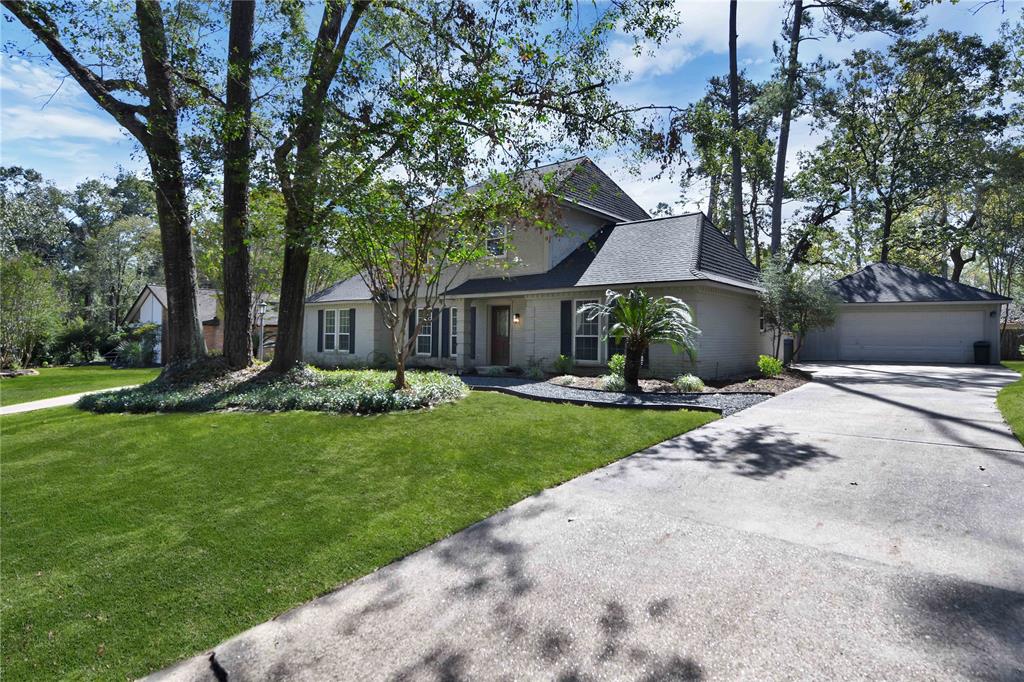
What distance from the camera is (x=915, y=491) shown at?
14.7ft

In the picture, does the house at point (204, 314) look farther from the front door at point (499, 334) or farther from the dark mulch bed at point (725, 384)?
the dark mulch bed at point (725, 384)

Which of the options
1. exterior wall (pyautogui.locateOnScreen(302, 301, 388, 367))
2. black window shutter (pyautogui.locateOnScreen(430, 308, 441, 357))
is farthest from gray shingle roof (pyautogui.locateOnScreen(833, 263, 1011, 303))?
exterior wall (pyautogui.locateOnScreen(302, 301, 388, 367))

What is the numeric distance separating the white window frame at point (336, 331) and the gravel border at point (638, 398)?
30.7 feet

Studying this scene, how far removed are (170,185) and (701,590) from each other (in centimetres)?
1227

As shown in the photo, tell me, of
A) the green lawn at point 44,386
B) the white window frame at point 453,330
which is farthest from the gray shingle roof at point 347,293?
the green lawn at point 44,386

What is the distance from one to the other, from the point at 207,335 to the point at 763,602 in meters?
30.3

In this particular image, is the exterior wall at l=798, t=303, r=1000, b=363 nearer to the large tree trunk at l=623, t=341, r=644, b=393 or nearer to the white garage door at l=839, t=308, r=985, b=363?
the white garage door at l=839, t=308, r=985, b=363

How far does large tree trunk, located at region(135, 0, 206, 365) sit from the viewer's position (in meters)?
9.33

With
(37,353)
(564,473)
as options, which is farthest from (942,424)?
(37,353)

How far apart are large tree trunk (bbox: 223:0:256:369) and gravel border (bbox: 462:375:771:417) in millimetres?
5581

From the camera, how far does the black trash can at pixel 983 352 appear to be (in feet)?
61.3

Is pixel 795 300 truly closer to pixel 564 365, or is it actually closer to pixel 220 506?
pixel 564 365

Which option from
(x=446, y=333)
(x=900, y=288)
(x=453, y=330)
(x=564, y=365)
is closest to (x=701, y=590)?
(x=564, y=365)

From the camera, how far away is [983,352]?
61.4ft
